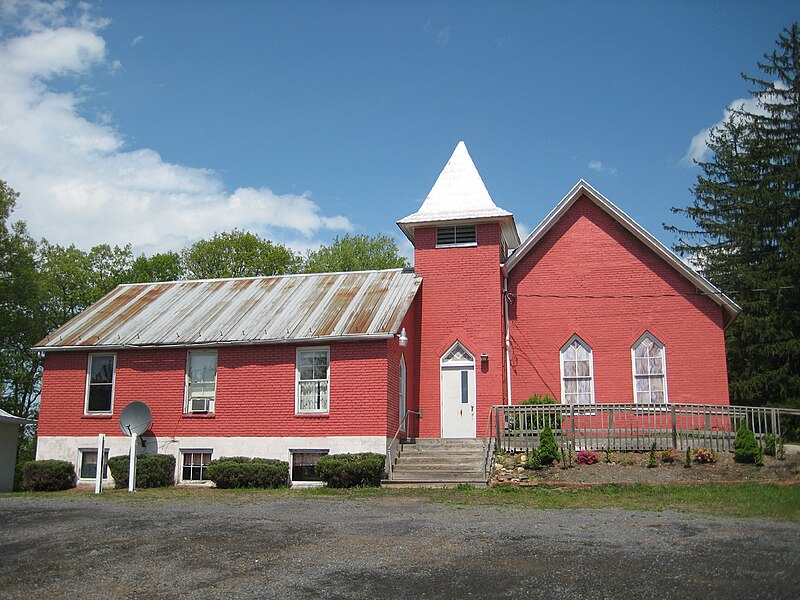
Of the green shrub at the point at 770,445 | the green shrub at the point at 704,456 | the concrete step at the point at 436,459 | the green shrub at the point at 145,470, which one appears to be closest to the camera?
the green shrub at the point at 704,456

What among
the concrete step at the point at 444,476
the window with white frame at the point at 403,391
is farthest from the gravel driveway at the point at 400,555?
the window with white frame at the point at 403,391

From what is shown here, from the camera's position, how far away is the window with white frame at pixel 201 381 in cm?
2234

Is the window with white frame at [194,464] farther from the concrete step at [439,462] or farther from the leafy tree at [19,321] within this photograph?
the leafy tree at [19,321]

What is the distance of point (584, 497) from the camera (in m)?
15.4

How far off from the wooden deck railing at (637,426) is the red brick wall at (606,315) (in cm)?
159

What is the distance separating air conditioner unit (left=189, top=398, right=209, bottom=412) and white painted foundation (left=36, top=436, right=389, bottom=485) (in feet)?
2.71

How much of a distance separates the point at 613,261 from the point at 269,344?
1063 centimetres

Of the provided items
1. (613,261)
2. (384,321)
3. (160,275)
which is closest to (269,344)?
(384,321)

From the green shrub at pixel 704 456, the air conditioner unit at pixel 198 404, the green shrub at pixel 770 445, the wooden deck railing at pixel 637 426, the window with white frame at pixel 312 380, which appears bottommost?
the green shrub at pixel 704 456

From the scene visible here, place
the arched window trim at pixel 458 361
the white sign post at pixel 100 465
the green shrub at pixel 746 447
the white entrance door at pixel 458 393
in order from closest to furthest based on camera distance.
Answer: the green shrub at pixel 746 447, the white sign post at pixel 100 465, the white entrance door at pixel 458 393, the arched window trim at pixel 458 361

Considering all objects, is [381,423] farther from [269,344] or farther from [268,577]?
[268,577]

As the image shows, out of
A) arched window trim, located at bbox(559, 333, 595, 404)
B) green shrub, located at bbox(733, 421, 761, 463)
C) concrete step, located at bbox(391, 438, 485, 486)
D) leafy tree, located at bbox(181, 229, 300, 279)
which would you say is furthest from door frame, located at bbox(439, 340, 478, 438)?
leafy tree, located at bbox(181, 229, 300, 279)

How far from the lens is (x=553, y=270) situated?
79.7 ft

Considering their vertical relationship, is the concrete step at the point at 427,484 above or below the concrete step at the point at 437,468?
below
